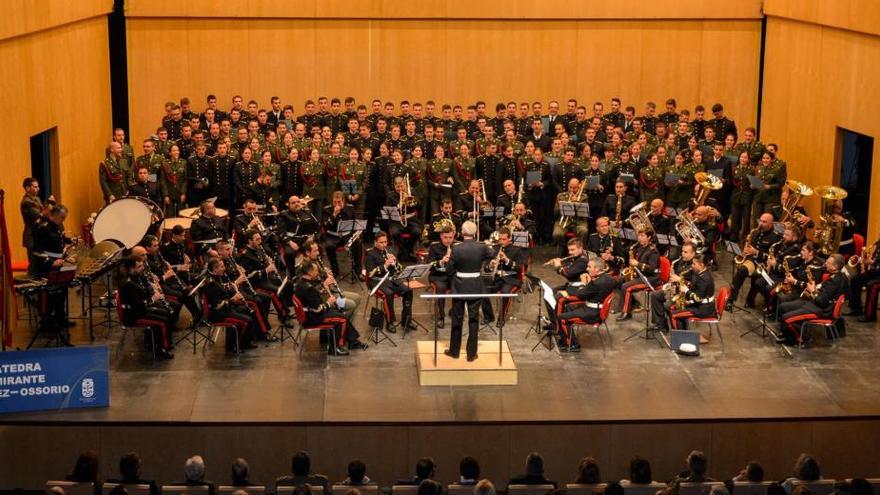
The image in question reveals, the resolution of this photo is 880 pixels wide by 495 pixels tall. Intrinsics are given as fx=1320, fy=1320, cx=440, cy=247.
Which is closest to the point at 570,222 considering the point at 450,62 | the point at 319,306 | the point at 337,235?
the point at 337,235

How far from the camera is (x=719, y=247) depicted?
20859 mm

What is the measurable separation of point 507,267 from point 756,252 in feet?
11.1

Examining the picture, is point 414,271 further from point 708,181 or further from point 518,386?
point 708,181

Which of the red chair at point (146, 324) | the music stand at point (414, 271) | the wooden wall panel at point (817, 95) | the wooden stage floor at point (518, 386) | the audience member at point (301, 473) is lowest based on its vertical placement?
the wooden stage floor at point (518, 386)

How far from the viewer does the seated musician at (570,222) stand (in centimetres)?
1928

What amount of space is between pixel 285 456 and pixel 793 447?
16.8 ft

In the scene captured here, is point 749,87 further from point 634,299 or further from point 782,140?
point 634,299

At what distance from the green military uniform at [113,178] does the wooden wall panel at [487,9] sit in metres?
4.92

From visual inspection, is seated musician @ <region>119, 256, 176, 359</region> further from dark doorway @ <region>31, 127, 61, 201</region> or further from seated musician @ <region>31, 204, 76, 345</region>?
dark doorway @ <region>31, 127, 61, 201</region>

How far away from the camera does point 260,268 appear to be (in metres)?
16.7

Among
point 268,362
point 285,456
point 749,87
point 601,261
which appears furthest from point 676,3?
point 285,456

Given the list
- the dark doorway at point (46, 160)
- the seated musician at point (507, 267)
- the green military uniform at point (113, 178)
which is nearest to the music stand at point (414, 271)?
the seated musician at point (507, 267)

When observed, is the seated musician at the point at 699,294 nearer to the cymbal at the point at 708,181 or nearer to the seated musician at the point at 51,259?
the cymbal at the point at 708,181

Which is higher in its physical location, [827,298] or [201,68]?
[201,68]
